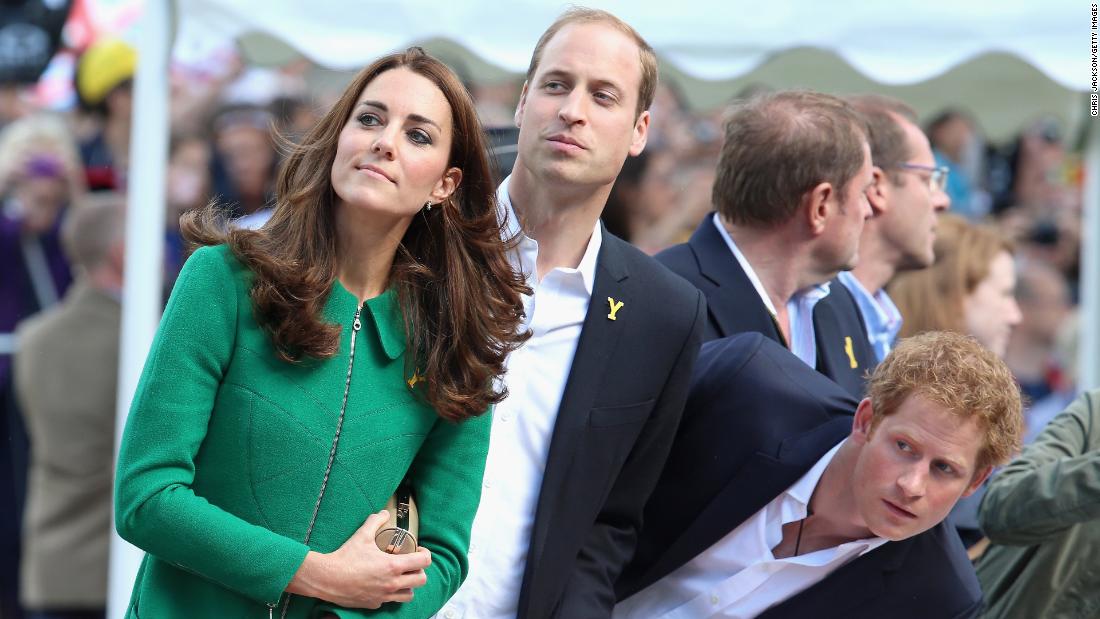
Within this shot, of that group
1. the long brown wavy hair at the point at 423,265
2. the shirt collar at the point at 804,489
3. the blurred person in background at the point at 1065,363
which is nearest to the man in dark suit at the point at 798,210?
the shirt collar at the point at 804,489

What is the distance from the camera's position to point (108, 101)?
26.1 feet

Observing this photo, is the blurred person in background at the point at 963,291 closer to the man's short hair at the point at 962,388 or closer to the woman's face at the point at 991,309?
the woman's face at the point at 991,309

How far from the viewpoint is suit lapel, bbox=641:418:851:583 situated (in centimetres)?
340

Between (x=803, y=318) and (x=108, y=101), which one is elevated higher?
(x=803, y=318)

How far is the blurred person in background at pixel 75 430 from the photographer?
5.98 m

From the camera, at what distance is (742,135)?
13.7ft

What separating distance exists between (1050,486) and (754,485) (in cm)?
73

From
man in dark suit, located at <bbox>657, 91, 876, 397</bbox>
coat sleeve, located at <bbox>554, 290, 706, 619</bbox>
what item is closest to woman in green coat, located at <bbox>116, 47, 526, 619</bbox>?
coat sleeve, located at <bbox>554, 290, 706, 619</bbox>

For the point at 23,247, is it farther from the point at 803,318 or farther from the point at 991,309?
the point at 991,309

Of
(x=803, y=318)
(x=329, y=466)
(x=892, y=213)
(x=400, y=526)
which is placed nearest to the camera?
(x=329, y=466)

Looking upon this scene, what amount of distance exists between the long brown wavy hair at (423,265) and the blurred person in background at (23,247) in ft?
13.8

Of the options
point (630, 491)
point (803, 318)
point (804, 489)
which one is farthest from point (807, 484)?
point (803, 318)

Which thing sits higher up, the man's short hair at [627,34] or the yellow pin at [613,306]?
the man's short hair at [627,34]

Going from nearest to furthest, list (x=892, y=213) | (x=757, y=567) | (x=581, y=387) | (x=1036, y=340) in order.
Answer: (x=581, y=387)
(x=757, y=567)
(x=892, y=213)
(x=1036, y=340)
